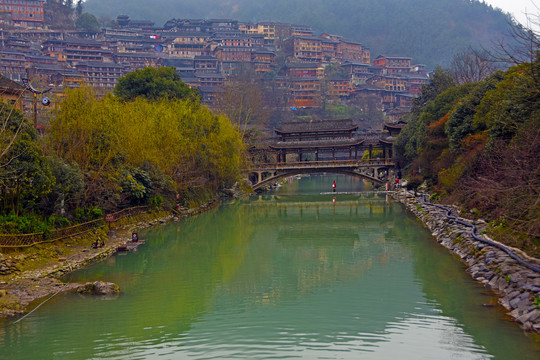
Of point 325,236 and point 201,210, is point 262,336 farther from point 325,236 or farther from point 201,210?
point 201,210

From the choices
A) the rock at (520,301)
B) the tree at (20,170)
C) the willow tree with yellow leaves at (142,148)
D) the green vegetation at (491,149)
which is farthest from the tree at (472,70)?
the tree at (20,170)

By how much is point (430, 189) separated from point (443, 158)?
184 inches

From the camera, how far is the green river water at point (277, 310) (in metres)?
9.26

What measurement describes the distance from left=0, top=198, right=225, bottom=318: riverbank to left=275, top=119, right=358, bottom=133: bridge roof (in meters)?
30.4

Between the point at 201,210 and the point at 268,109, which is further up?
the point at 268,109

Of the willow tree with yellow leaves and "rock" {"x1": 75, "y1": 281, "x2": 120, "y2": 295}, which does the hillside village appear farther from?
"rock" {"x1": 75, "y1": 281, "x2": 120, "y2": 295}

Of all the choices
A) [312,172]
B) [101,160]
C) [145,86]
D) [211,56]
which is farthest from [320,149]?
[211,56]

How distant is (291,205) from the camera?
3722 cm

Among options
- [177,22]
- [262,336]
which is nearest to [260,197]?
[262,336]

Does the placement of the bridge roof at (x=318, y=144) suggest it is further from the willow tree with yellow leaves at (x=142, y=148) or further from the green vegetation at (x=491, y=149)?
the willow tree with yellow leaves at (x=142, y=148)

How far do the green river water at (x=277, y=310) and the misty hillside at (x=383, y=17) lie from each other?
12277cm

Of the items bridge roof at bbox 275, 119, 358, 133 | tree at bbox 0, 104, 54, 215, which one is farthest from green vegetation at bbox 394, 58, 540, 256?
tree at bbox 0, 104, 54, 215

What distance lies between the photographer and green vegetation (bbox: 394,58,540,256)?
12406 millimetres

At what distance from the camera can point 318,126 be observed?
49.5 metres
